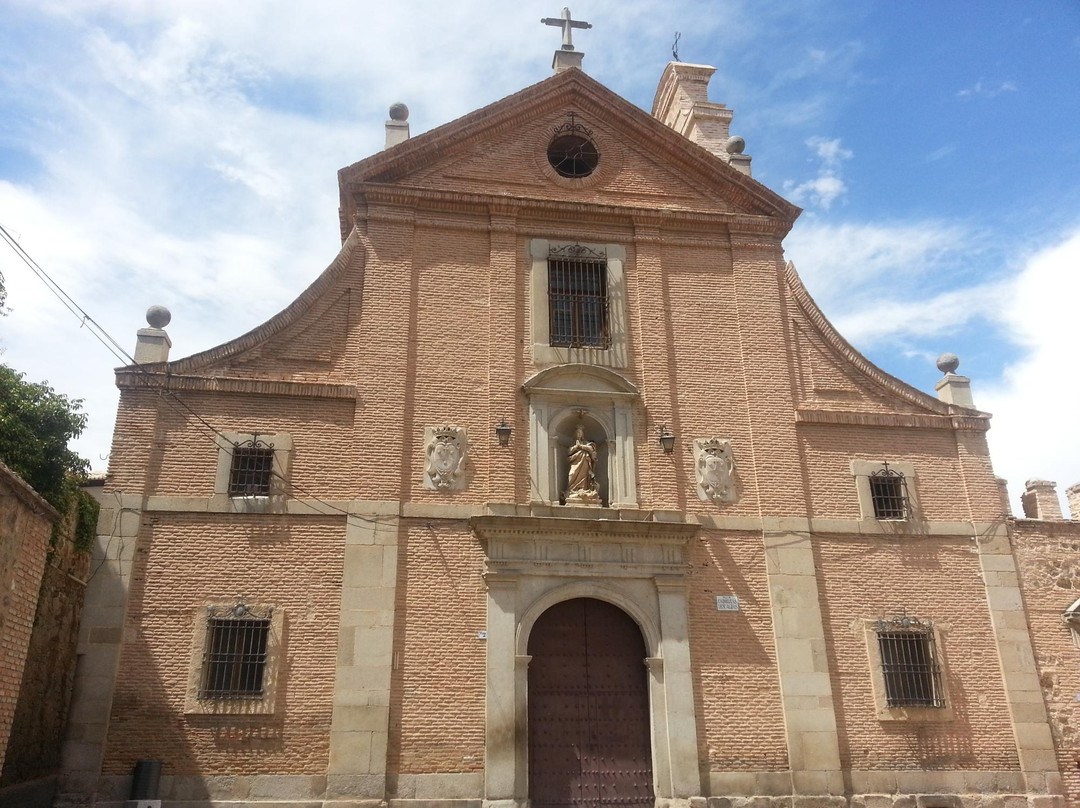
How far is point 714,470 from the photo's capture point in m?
13.1

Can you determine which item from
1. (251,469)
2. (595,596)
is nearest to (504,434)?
(595,596)

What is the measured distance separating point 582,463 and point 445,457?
200 centimetres

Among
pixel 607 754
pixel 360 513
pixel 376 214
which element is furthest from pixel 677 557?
pixel 376 214

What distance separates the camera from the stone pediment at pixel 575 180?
47.5 feet

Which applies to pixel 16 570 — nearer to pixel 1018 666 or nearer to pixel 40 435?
pixel 40 435

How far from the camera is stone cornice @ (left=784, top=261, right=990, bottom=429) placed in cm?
1409

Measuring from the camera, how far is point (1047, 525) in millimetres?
13492

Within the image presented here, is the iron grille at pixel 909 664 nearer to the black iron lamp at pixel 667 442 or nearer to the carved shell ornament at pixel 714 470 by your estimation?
the carved shell ornament at pixel 714 470

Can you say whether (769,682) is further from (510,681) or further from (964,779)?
(510,681)

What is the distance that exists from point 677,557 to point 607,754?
2.81m

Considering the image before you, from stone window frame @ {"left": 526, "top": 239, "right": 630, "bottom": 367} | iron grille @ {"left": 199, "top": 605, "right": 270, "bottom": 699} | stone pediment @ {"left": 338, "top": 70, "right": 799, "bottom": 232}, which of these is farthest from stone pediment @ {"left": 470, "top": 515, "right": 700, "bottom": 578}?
stone pediment @ {"left": 338, "top": 70, "right": 799, "bottom": 232}

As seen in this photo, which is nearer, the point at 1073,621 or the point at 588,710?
the point at 588,710

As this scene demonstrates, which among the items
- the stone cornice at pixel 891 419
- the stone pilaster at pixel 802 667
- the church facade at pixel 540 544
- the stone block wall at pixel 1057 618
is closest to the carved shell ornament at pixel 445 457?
the church facade at pixel 540 544

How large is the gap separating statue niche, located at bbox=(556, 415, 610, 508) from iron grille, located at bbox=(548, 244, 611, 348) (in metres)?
1.37
